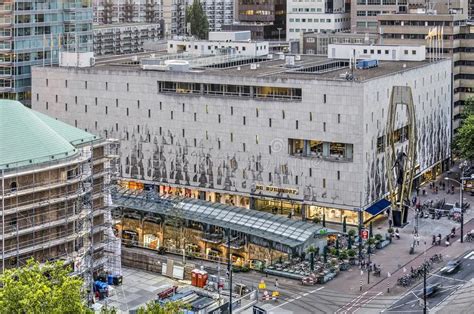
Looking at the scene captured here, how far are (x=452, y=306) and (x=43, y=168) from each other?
1987 inches

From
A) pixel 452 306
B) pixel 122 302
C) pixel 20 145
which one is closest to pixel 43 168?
pixel 20 145

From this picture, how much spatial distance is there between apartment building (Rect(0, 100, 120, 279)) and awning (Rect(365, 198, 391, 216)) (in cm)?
5108

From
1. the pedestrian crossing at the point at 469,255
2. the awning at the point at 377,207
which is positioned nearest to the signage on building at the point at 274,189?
the awning at the point at 377,207

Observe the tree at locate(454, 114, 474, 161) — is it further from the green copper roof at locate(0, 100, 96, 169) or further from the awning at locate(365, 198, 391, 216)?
the green copper roof at locate(0, 100, 96, 169)

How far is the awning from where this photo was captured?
517 feet

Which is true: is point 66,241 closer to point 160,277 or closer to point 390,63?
point 160,277

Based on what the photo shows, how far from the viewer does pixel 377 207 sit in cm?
15962

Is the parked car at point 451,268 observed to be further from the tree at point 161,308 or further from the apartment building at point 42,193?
the apartment building at point 42,193

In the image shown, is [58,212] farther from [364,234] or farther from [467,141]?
[467,141]

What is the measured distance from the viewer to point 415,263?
13788 cm

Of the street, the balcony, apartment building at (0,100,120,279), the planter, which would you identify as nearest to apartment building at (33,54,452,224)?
the planter

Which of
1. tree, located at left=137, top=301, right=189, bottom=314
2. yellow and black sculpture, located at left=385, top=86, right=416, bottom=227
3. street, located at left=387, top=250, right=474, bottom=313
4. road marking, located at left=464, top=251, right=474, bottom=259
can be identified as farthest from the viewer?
yellow and black sculpture, located at left=385, top=86, right=416, bottom=227

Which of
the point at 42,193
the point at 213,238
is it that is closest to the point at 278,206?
the point at 213,238

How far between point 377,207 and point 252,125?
79.2ft
